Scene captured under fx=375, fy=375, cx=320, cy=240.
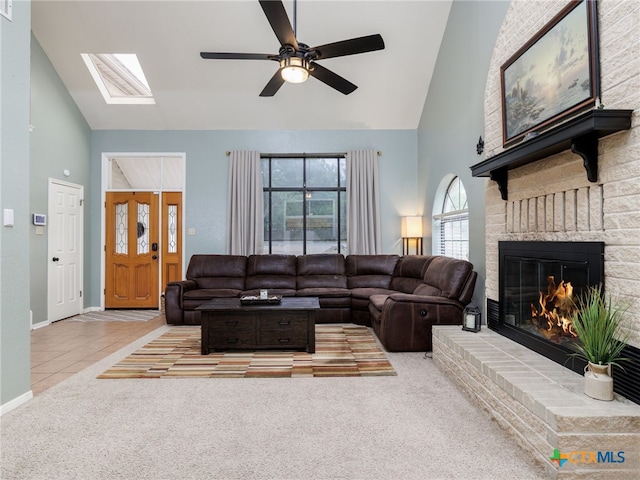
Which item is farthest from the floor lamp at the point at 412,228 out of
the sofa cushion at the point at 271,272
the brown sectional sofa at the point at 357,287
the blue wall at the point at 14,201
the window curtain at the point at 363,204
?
the blue wall at the point at 14,201

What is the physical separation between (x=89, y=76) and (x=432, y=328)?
573cm

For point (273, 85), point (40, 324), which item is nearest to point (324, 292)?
point (273, 85)

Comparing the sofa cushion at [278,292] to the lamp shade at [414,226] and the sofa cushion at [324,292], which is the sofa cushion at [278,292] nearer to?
the sofa cushion at [324,292]

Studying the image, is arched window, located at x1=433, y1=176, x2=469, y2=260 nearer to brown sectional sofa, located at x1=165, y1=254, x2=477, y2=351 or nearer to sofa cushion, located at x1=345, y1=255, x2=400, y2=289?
brown sectional sofa, located at x1=165, y1=254, x2=477, y2=351

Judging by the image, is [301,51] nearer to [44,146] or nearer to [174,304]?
[174,304]

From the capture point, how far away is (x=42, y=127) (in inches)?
196

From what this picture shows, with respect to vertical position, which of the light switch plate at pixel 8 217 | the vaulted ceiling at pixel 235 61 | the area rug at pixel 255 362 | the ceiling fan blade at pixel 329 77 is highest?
the vaulted ceiling at pixel 235 61

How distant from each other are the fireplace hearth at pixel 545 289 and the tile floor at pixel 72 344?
3.50 metres

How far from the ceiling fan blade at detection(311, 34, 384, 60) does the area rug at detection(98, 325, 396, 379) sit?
104 inches

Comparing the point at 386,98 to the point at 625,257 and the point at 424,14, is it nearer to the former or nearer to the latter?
the point at 424,14

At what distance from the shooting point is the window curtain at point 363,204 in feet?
19.8

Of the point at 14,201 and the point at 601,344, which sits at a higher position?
the point at 14,201

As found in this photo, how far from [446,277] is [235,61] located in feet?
12.9

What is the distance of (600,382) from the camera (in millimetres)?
1762
